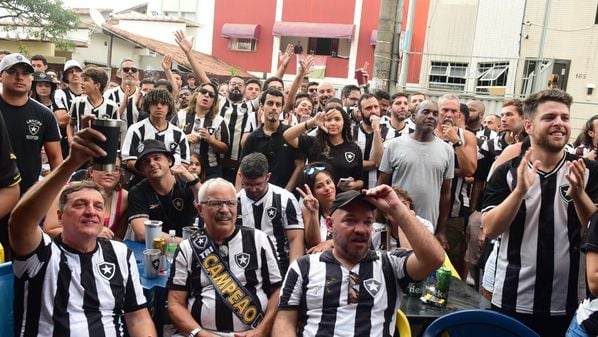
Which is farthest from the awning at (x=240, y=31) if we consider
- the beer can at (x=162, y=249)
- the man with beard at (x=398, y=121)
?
the beer can at (x=162, y=249)

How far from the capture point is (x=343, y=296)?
265cm

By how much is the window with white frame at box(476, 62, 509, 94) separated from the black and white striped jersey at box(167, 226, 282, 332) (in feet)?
43.0

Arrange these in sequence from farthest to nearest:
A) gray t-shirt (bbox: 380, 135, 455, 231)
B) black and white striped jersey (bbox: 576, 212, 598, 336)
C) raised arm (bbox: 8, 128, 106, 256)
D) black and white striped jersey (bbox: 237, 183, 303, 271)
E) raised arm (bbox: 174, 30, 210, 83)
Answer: raised arm (bbox: 174, 30, 210, 83) < gray t-shirt (bbox: 380, 135, 455, 231) < black and white striped jersey (bbox: 237, 183, 303, 271) < black and white striped jersey (bbox: 576, 212, 598, 336) < raised arm (bbox: 8, 128, 106, 256)

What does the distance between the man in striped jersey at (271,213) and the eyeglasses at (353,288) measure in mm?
1148

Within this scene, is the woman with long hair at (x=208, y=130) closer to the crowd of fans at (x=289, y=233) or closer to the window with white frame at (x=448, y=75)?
the crowd of fans at (x=289, y=233)

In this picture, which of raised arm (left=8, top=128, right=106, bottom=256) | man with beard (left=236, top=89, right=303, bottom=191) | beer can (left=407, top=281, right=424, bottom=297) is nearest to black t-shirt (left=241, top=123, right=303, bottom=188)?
man with beard (left=236, top=89, right=303, bottom=191)

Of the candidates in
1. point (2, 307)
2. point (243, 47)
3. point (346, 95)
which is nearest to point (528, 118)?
point (2, 307)

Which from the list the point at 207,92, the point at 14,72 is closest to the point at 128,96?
the point at 207,92

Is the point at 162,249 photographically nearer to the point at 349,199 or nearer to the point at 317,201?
the point at 317,201

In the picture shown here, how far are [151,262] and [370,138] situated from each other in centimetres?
295

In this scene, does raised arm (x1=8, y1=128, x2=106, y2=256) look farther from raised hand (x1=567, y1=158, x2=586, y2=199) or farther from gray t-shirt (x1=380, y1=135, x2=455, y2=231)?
gray t-shirt (x1=380, y1=135, x2=455, y2=231)

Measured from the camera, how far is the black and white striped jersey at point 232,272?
117 inches

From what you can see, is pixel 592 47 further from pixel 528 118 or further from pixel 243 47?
pixel 243 47

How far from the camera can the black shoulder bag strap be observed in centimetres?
297
